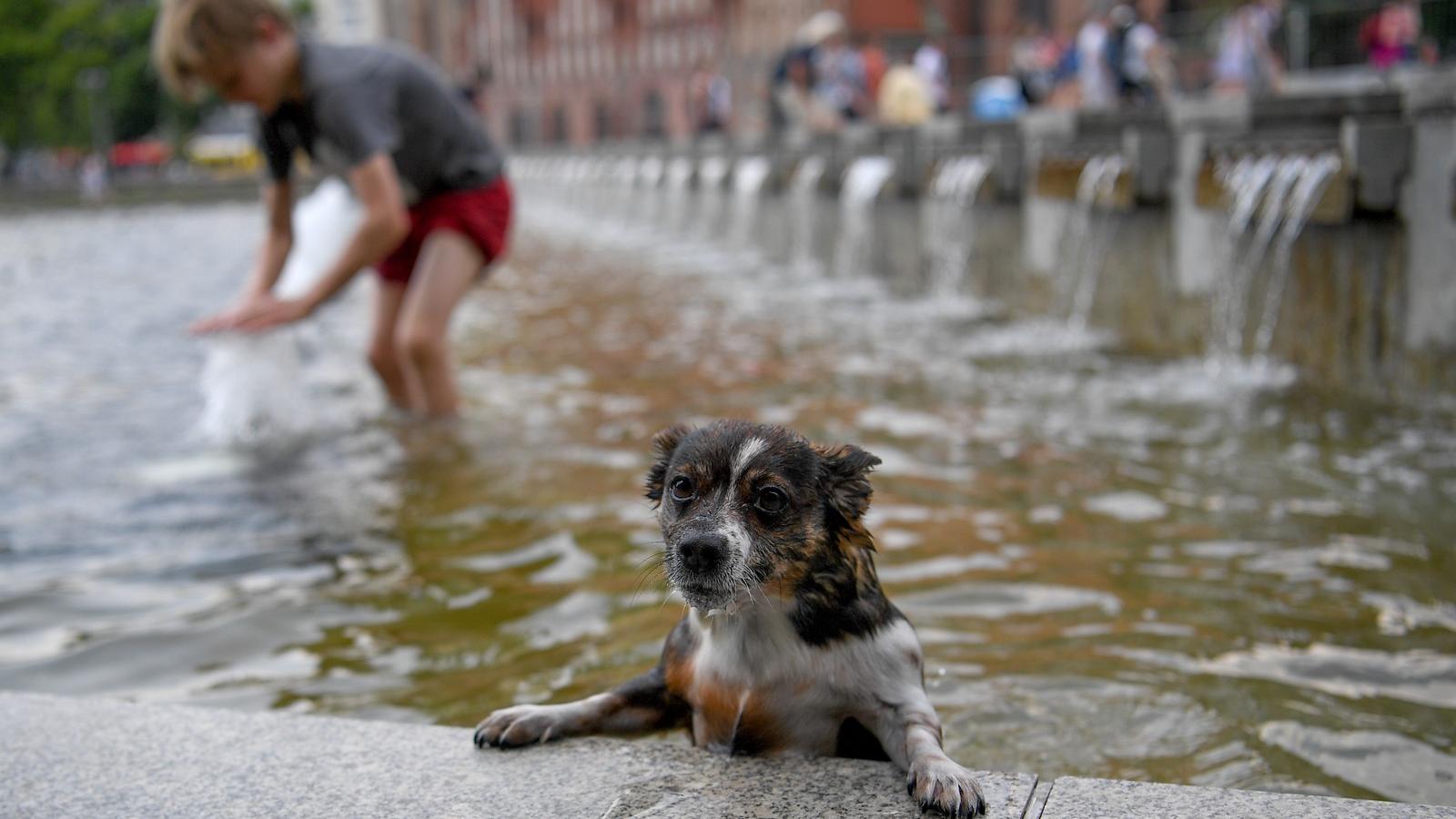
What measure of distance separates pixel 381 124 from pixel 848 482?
176 inches

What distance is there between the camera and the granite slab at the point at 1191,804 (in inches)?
114

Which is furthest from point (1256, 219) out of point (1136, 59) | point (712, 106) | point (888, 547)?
point (712, 106)

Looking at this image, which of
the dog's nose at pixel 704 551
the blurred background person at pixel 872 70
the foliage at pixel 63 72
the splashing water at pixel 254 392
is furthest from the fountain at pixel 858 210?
the foliage at pixel 63 72

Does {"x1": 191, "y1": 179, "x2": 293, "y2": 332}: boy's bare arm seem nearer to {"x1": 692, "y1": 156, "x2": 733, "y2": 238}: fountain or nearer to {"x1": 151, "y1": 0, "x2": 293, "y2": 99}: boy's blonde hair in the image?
{"x1": 151, "y1": 0, "x2": 293, "y2": 99}: boy's blonde hair

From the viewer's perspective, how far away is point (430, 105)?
7.73 m

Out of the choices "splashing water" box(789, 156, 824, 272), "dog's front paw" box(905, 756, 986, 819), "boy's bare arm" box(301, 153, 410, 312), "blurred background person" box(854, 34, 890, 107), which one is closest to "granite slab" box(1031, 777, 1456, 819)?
"dog's front paw" box(905, 756, 986, 819)

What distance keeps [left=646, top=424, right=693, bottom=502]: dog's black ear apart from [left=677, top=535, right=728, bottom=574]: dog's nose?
381mm

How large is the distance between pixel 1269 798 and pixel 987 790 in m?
0.55

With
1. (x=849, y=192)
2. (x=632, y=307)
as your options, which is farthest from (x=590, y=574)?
(x=849, y=192)

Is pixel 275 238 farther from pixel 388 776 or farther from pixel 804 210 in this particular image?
pixel 804 210

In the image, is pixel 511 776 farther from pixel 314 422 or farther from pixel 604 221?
pixel 604 221

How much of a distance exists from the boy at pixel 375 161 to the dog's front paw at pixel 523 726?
4017 millimetres

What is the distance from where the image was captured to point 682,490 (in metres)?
3.31

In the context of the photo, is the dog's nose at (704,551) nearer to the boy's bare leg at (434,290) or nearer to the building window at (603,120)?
the boy's bare leg at (434,290)
